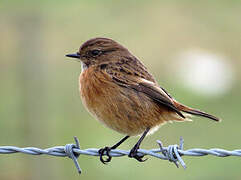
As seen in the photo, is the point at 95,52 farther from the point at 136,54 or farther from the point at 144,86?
the point at 136,54

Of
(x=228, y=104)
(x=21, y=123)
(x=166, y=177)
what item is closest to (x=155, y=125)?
(x=166, y=177)

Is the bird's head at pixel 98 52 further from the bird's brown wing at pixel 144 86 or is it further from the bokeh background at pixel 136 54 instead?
the bokeh background at pixel 136 54

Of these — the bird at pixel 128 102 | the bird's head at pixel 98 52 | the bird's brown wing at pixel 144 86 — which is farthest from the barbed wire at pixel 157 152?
the bird's head at pixel 98 52

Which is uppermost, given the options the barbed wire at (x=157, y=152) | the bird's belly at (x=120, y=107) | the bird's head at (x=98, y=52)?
the bird's head at (x=98, y=52)

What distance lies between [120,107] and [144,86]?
0.43 meters

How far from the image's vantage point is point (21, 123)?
425 inches

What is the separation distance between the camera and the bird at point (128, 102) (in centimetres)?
696

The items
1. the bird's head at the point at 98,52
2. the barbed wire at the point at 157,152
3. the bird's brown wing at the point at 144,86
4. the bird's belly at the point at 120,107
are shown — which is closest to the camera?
the barbed wire at the point at 157,152

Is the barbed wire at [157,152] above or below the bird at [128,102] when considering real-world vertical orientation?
below

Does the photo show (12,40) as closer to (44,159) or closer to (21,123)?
(21,123)

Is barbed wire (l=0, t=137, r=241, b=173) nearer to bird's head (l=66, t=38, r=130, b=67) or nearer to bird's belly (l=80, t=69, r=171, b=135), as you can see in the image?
bird's belly (l=80, t=69, r=171, b=135)

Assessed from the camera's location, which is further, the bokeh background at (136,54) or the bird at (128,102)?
the bokeh background at (136,54)

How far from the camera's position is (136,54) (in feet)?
45.3

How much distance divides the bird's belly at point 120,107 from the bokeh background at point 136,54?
2.77m
